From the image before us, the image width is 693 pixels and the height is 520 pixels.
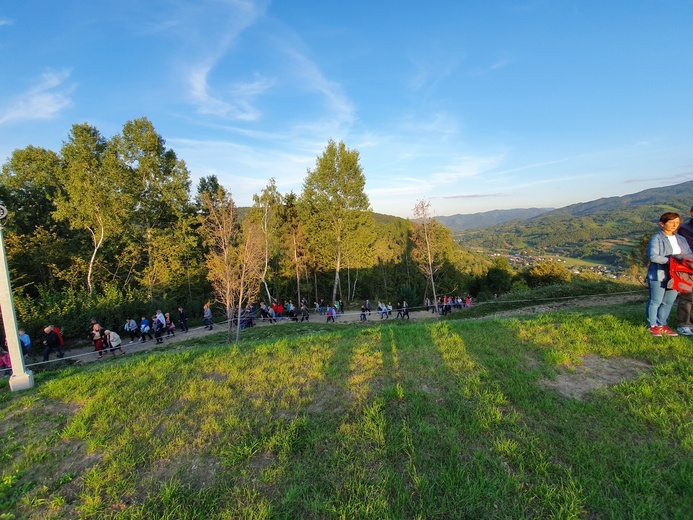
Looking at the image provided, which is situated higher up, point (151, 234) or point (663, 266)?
point (151, 234)

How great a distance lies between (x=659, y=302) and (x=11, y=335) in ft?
38.5

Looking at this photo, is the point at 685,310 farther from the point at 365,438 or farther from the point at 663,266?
the point at 365,438

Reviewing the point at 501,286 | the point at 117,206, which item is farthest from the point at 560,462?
the point at 501,286

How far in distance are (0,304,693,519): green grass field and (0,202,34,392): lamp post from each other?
1.02 feet

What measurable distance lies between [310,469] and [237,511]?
27.8 inches

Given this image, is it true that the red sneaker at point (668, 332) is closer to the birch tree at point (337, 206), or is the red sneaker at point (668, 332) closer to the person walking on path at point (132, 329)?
the person walking on path at point (132, 329)

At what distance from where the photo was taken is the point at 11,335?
5.89 m

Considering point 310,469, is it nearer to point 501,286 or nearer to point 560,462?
point 560,462

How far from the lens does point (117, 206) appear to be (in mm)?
21203

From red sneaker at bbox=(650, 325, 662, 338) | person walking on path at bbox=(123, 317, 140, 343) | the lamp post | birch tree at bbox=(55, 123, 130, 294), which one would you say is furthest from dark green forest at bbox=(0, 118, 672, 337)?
red sneaker at bbox=(650, 325, 662, 338)

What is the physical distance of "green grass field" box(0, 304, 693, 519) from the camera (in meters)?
2.67

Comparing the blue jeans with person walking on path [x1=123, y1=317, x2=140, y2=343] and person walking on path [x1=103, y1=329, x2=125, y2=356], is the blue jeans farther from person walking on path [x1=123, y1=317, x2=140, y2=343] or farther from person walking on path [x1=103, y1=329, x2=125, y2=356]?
person walking on path [x1=123, y1=317, x2=140, y2=343]

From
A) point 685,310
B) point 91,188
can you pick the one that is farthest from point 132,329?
point 685,310

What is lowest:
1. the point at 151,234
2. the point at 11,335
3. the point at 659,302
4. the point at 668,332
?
the point at 668,332
